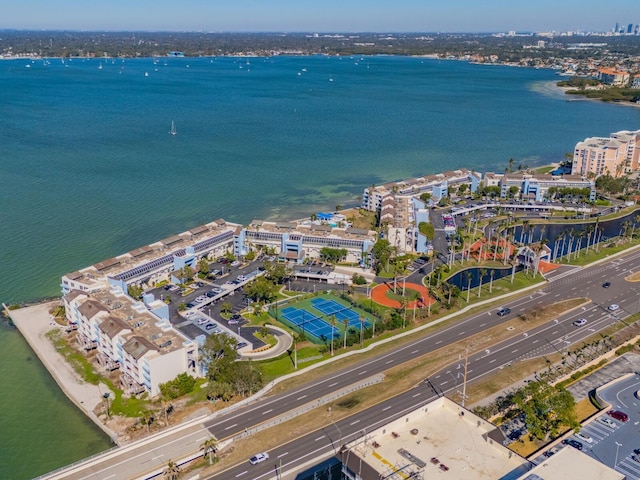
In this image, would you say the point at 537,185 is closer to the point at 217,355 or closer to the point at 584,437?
the point at 584,437

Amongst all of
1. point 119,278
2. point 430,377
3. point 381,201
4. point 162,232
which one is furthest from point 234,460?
point 381,201

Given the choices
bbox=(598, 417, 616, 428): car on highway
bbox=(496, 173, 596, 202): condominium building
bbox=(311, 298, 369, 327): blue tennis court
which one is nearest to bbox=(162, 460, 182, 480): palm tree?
bbox=(311, 298, 369, 327): blue tennis court

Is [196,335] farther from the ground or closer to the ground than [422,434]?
closer to the ground

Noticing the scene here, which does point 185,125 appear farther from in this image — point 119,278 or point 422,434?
point 422,434

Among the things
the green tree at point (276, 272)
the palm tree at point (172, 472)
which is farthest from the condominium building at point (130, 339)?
the green tree at point (276, 272)

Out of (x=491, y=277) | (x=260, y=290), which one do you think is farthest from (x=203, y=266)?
(x=491, y=277)

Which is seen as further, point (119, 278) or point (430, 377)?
point (119, 278)

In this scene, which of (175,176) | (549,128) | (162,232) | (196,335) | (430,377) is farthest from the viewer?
(549,128)

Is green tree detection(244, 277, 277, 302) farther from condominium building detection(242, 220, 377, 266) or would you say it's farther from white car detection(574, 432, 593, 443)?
white car detection(574, 432, 593, 443)
